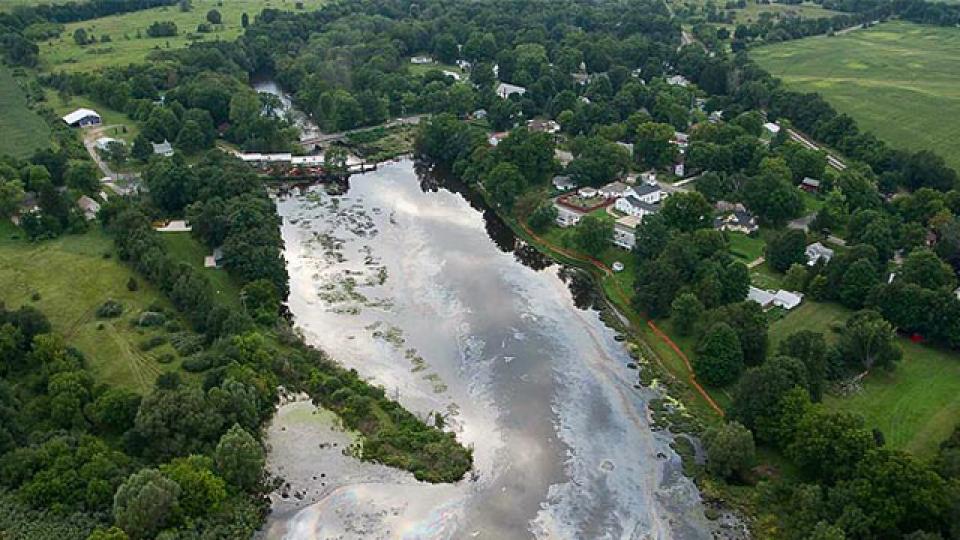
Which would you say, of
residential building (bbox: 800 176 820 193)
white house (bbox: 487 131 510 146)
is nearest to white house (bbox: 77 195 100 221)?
white house (bbox: 487 131 510 146)

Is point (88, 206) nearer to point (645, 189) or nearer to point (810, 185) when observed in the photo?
point (645, 189)

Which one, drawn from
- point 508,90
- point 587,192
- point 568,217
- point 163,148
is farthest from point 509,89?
point 163,148

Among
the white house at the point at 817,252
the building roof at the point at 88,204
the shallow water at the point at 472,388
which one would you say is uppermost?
the white house at the point at 817,252

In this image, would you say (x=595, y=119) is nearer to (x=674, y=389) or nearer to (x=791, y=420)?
(x=674, y=389)

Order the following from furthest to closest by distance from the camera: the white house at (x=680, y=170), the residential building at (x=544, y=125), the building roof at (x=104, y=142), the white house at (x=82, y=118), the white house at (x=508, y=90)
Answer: the white house at (x=508, y=90) < the residential building at (x=544, y=125) < the white house at (x=82, y=118) < the white house at (x=680, y=170) < the building roof at (x=104, y=142)

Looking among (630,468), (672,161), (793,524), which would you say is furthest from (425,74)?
(793,524)

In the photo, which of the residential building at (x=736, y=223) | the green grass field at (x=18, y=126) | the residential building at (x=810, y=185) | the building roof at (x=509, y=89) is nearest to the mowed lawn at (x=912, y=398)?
the residential building at (x=736, y=223)

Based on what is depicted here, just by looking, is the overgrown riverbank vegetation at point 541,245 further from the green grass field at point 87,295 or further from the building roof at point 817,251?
the building roof at point 817,251
